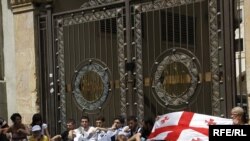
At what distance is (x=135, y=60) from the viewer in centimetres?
1105

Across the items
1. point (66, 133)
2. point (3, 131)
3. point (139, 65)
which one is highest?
point (139, 65)

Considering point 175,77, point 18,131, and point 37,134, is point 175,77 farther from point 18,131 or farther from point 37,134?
point 18,131

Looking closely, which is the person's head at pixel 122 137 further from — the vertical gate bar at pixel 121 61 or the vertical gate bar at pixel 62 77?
the vertical gate bar at pixel 62 77

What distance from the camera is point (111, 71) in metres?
11.5

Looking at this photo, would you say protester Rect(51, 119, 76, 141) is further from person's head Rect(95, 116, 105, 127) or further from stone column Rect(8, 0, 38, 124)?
stone column Rect(8, 0, 38, 124)

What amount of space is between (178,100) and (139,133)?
1066 millimetres

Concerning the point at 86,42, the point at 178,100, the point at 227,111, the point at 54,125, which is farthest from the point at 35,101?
the point at 227,111

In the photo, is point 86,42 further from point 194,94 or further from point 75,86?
point 194,94

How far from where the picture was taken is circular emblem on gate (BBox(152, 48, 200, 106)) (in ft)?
33.8

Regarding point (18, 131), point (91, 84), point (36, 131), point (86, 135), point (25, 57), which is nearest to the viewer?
point (86, 135)

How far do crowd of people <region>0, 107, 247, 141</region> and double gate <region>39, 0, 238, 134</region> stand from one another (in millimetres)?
586

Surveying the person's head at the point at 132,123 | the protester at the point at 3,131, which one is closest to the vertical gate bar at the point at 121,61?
the person's head at the point at 132,123

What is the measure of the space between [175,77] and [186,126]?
9.23 feet

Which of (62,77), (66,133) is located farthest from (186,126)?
(62,77)
